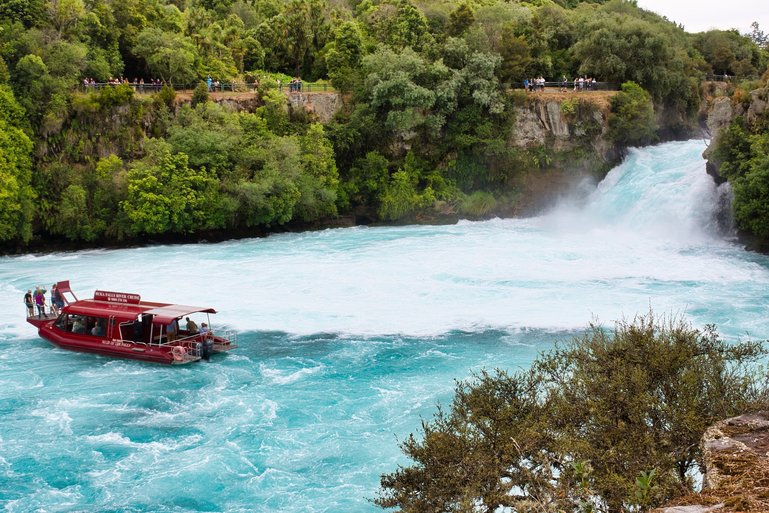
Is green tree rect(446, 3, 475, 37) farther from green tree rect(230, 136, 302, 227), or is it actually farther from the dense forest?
green tree rect(230, 136, 302, 227)

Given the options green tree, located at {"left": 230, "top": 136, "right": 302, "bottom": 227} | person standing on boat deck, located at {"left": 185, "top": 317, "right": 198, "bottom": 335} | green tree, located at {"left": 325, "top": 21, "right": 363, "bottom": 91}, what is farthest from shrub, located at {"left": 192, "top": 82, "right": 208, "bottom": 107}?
person standing on boat deck, located at {"left": 185, "top": 317, "right": 198, "bottom": 335}

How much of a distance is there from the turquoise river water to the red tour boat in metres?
0.52

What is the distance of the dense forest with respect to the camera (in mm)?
49531

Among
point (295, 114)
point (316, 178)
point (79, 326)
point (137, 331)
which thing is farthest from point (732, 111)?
point (79, 326)

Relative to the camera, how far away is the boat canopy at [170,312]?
1206 inches

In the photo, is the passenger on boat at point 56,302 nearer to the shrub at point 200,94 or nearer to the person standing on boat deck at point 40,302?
the person standing on boat deck at point 40,302

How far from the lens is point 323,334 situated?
32.8 meters

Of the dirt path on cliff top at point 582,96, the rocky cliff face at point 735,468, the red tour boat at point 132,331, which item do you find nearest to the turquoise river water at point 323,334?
the red tour boat at point 132,331

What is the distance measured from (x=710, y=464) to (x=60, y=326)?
25.8 meters

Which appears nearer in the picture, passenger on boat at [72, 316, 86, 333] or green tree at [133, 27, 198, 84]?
passenger on boat at [72, 316, 86, 333]

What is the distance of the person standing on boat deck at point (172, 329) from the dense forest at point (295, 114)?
1835cm

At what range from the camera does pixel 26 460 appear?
22938 millimetres

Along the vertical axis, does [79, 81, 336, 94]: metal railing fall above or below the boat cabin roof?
above

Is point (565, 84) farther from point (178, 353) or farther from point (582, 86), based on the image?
point (178, 353)
